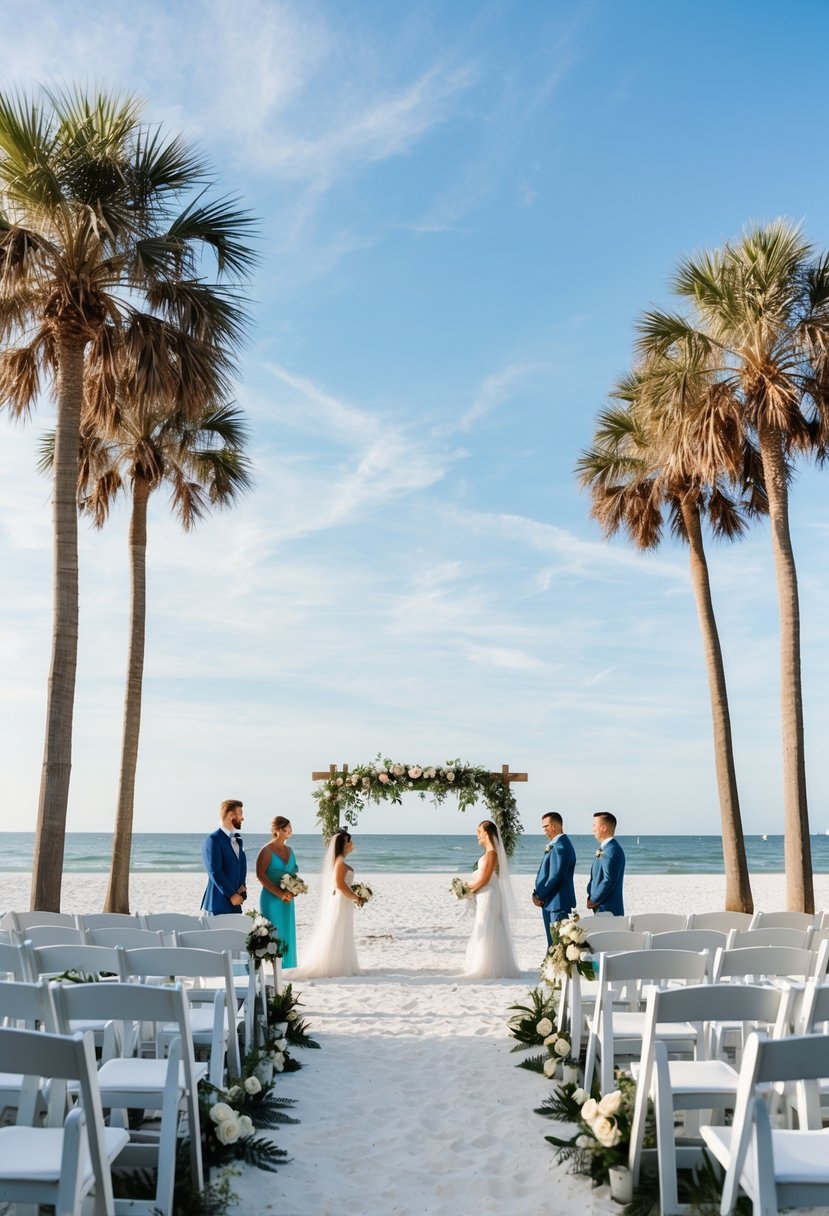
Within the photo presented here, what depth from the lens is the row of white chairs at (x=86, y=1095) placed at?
2.80 metres

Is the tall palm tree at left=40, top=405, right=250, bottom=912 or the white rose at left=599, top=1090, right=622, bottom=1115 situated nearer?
the white rose at left=599, top=1090, right=622, bottom=1115

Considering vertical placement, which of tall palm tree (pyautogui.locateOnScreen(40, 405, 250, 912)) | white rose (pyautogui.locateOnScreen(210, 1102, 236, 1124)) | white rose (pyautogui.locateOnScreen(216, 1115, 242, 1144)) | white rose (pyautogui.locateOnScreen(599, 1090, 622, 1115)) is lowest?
white rose (pyautogui.locateOnScreen(216, 1115, 242, 1144))

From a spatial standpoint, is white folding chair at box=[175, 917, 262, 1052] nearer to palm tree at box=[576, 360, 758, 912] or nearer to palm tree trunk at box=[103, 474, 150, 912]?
palm tree trunk at box=[103, 474, 150, 912]

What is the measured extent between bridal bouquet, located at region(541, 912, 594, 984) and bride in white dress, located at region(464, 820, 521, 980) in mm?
4971

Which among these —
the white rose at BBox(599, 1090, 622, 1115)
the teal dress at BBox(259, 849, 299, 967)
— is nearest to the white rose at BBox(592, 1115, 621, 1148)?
the white rose at BBox(599, 1090, 622, 1115)

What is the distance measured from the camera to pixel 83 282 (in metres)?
10.2

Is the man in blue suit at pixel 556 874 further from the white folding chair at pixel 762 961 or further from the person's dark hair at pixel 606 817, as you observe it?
the white folding chair at pixel 762 961

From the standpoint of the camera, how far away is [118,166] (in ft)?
32.6

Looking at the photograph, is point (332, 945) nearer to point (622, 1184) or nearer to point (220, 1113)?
point (220, 1113)

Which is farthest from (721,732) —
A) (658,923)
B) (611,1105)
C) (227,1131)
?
(227,1131)

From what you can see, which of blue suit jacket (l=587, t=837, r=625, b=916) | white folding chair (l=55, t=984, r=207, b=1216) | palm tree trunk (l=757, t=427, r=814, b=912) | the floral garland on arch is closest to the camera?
white folding chair (l=55, t=984, r=207, b=1216)

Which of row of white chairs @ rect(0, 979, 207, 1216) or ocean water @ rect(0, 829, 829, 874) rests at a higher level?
row of white chairs @ rect(0, 979, 207, 1216)

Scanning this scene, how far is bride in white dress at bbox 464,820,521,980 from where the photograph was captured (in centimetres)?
1112

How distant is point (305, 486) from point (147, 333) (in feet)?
38.0
